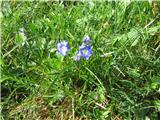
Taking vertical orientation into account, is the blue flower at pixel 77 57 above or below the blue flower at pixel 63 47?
below

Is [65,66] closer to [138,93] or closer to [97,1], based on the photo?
[138,93]

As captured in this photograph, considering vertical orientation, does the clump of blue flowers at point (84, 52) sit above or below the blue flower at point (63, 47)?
below

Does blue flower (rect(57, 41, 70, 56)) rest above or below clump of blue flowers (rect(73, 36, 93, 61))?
above

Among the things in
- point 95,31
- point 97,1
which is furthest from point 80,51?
point 97,1

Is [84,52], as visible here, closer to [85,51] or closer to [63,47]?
[85,51]
